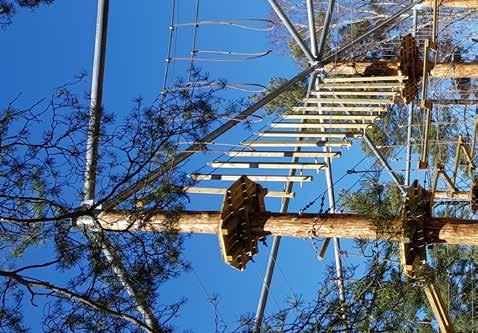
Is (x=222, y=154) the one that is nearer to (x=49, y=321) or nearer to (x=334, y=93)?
(x=334, y=93)

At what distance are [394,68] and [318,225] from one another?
6.02 metres

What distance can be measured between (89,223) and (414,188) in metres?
3.58

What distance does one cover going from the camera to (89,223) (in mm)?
6809

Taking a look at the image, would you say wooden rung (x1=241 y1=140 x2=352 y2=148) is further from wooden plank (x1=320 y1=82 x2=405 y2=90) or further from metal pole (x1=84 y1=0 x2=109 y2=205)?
metal pole (x1=84 y1=0 x2=109 y2=205)

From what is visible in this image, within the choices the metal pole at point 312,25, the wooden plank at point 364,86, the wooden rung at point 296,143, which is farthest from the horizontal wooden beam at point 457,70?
the wooden rung at point 296,143

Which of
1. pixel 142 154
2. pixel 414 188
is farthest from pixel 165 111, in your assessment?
pixel 414 188

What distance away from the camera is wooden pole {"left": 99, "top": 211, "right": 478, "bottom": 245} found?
704cm

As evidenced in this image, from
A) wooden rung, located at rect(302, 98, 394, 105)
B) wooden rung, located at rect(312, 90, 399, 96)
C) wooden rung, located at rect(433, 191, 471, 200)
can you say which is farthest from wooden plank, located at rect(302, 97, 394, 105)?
wooden rung, located at rect(433, 191, 471, 200)

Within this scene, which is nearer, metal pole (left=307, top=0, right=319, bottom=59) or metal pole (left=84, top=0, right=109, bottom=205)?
metal pole (left=84, top=0, right=109, bottom=205)

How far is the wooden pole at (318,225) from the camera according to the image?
7.04m

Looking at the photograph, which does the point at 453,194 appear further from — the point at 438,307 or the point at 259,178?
the point at 438,307

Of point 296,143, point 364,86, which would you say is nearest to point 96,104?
point 296,143

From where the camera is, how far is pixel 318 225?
8.16 m

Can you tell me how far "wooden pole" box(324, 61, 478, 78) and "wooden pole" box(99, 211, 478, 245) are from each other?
4.42 metres
